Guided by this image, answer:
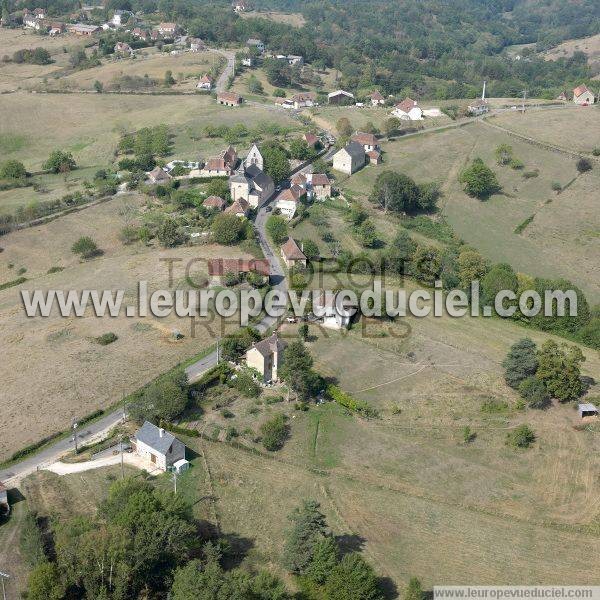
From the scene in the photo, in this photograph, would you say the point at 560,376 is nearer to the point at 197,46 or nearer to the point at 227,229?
the point at 227,229

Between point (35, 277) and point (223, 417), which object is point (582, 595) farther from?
point (35, 277)

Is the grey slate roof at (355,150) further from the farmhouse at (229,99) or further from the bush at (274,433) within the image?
the bush at (274,433)

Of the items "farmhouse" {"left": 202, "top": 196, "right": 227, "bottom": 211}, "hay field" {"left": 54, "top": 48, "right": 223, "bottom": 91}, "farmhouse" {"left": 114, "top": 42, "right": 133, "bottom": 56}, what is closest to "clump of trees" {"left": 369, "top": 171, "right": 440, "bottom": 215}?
"farmhouse" {"left": 202, "top": 196, "right": 227, "bottom": 211}

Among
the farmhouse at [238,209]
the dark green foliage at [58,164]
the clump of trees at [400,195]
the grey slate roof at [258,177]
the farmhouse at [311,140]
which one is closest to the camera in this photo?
the farmhouse at [238,209]

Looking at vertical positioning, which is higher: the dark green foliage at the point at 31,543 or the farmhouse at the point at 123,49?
the farmhouse at the point at 123,49

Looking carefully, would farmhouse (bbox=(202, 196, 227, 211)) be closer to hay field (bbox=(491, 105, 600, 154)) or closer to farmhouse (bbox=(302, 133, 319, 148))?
farmhouse (bbox=(302, 133, 319, 148))

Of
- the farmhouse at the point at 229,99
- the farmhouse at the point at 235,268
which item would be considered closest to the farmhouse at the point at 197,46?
the farmhouse at the point at 229,99
